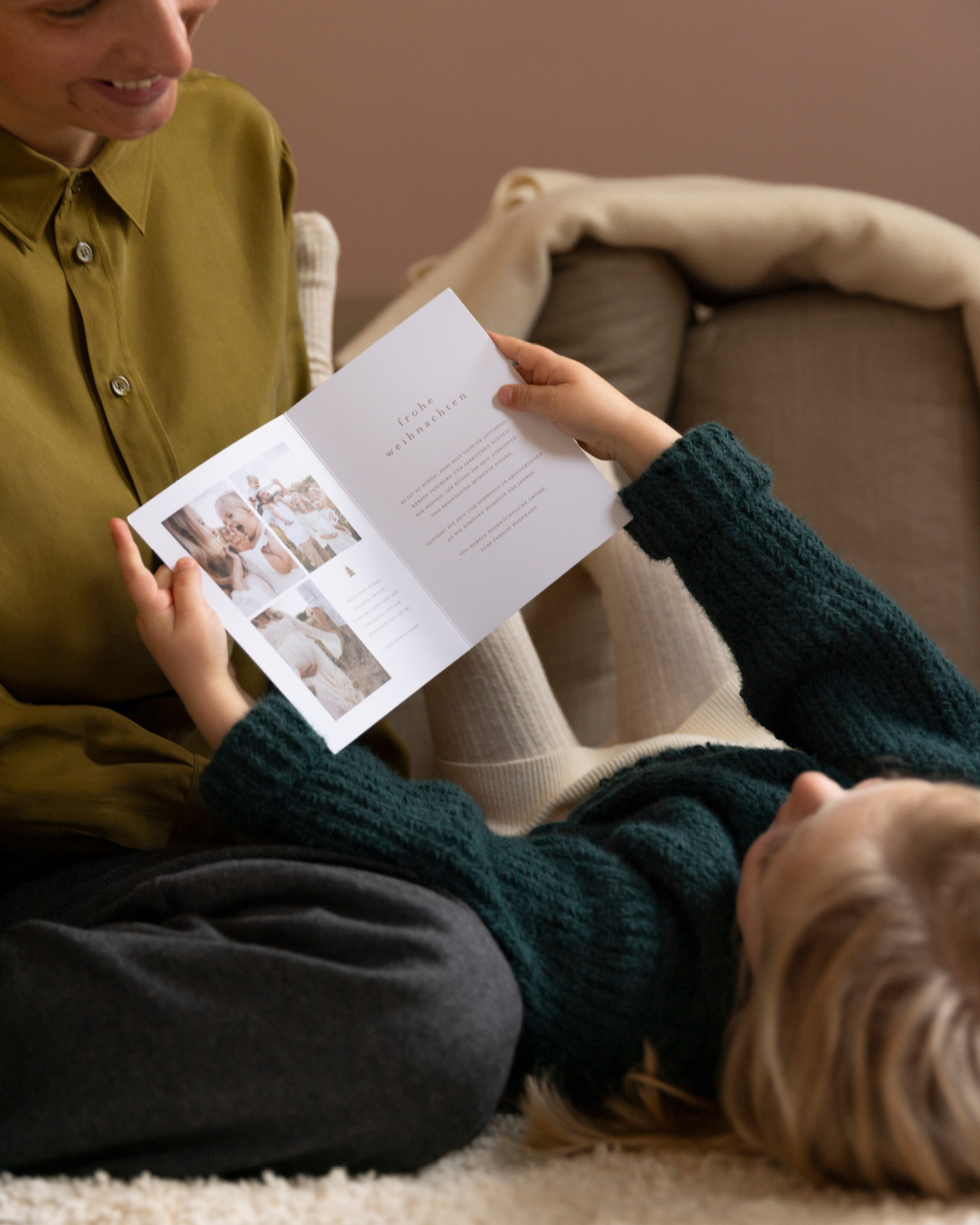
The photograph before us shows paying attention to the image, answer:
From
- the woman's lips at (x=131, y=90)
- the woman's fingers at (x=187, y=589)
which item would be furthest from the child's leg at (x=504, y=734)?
the woman's lips at (x=131, y=90)

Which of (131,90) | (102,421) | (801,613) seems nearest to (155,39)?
(131,90)

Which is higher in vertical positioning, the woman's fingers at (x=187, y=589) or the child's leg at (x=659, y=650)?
the woman's fingers at (x=187, y=589)

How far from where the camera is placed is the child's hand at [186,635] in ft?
2.72

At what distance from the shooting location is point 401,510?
89 centimetres

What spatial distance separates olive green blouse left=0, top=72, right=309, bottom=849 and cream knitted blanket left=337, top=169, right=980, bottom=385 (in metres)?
0.46

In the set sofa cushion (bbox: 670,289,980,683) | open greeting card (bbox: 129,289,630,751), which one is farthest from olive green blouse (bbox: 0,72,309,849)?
sofa cushion (bbox: 670,289,980,683)

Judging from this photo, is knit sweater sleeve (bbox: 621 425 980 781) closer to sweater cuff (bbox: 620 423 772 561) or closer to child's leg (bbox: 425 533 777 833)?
sweater cuff (bbox: 620 423 772 561)

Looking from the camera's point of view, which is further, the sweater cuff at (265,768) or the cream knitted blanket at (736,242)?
the cream knitted blanket at (736,242)

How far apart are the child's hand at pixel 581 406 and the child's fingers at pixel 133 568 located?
31cm

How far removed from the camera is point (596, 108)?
1908 millimetres

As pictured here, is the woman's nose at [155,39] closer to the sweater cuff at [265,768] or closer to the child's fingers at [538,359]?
the child's fingers at [538,359]

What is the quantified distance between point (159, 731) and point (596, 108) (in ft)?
4.66

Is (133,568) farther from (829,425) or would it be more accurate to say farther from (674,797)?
(829,425)

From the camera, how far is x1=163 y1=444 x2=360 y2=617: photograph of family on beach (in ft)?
2.79
